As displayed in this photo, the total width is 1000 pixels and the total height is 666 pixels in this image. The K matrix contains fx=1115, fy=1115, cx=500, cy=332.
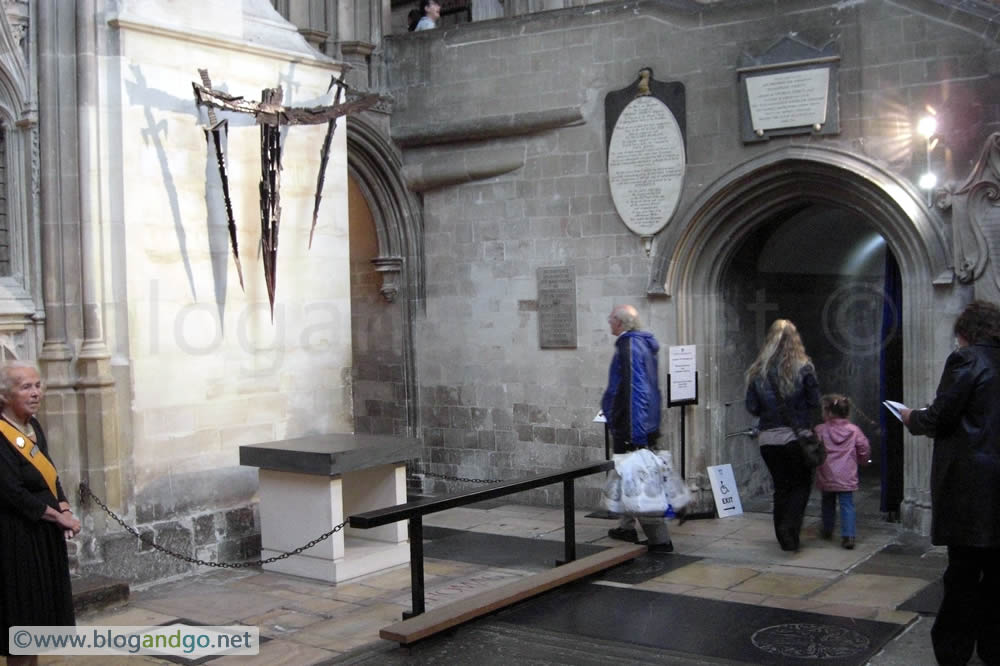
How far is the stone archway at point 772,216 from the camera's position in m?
7.57

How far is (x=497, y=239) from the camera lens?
31.7ft

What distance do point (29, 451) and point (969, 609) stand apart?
3738mm

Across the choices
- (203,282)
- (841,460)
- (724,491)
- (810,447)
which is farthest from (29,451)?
(724,491)

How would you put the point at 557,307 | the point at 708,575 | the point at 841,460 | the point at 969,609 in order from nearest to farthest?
the point at 969,609, the point at 708,575, the point at 841,460, the point at 557,307

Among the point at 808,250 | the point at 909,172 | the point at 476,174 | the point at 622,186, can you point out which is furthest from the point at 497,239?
the point at 909,172

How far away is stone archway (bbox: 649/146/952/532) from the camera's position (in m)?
7.57

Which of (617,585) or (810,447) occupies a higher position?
(810,447)

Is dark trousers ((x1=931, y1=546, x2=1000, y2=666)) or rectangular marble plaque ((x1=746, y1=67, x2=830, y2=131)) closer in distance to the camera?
dark trousers ((x1=931, y1=546, x2=1000, y2=666))

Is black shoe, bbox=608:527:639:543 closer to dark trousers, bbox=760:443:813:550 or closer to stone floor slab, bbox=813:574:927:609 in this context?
dark trousers, bbox=760:443:813:550

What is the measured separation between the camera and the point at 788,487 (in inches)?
273

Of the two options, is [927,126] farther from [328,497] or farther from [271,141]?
[328,497]

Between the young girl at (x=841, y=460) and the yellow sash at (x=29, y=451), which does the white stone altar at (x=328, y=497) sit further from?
the young girl at (x=841, y=460)

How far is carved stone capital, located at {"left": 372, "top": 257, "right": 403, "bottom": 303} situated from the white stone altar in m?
3.36

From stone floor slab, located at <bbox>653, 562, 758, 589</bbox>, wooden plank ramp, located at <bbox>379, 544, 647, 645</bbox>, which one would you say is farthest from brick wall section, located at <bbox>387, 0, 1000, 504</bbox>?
wooden plank ramp, located at <bbox>379, 544, 647, 645</bbox>
